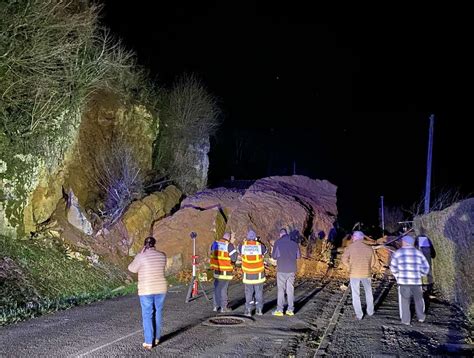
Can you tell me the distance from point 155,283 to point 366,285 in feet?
17.5

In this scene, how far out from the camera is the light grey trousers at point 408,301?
35.1 ft

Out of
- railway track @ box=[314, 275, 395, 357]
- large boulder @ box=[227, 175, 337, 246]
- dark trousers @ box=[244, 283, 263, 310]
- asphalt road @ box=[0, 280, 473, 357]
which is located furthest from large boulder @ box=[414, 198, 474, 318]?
large boulder @ box=[227, 175, 337, 246]

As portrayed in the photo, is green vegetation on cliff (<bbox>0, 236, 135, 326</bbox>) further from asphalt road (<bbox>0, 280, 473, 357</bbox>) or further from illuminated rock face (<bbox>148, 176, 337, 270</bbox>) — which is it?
illuminated rock face (<bbox>148, 176, 337, 270</bbox>)

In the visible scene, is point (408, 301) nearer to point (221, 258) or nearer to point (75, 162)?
point (221, 258)

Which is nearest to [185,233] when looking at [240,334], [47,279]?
[47,279]

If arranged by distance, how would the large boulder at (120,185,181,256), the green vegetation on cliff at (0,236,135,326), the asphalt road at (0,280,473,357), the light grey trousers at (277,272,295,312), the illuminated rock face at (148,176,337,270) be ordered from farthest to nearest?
1. the large boulder at (120,185,181,256)
2. the illuminated rock face at (148,176,337,270)
3. the green vegetation on cliff at (0,236,135,326)
4. the light grey trousers at (277,272,295,312)
5. the asphalt road at (0,280,473,357)

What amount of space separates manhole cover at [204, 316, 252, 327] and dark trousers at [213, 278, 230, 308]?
0.76 meters

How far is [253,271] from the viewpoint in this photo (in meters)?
11.8

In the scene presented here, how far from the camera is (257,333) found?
9.95m

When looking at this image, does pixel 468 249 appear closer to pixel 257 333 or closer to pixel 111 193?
pixel 257 333

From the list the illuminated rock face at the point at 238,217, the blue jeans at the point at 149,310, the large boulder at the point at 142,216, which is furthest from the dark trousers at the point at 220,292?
the large boulder at the point at 142,216

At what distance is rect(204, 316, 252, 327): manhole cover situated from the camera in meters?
10.9

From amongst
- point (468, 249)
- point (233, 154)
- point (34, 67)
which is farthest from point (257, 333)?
point (233, 154)

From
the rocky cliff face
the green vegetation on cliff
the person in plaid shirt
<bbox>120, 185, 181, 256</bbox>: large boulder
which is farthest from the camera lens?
<bbox>120, 185, 181, 256</bbox>: large boulder
